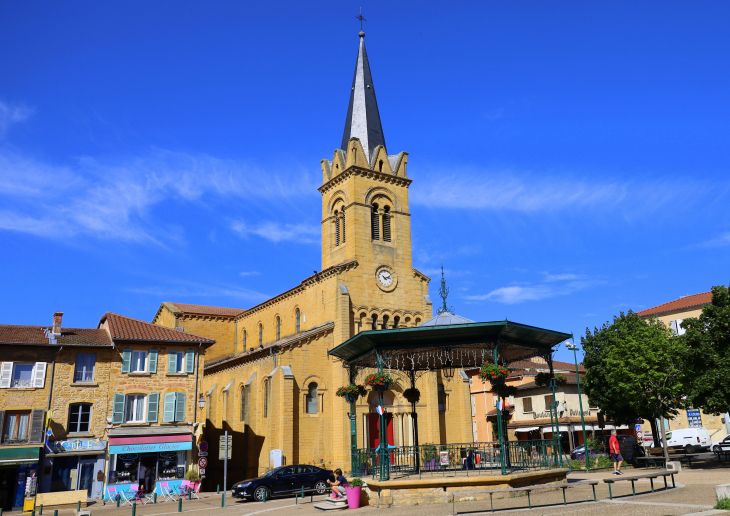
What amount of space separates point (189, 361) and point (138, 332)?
10.4ft

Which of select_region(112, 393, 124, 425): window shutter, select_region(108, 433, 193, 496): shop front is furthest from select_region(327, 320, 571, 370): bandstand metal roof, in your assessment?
select_region(112, 393, 124, 425): window shutter

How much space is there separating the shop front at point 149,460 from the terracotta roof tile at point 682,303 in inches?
1505

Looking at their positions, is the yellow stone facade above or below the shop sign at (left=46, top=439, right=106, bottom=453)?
above

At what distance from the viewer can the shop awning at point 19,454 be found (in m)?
26.7

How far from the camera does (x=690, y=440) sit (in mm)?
39750

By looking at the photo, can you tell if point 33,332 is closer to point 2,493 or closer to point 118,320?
point 118,320

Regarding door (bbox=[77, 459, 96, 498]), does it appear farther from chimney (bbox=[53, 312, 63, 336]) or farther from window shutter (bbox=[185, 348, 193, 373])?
chimney (bbox=[53, 312, 63, 336])

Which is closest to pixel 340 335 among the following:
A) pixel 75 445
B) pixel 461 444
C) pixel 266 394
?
pixel 266 394

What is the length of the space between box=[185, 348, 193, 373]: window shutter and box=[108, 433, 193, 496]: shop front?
3.58m

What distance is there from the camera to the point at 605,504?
1522 centimetres

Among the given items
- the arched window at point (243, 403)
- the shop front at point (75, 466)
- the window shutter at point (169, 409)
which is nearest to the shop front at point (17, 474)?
the shop front at point (75, 466)

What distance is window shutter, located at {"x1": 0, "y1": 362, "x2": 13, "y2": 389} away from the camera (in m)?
28.1

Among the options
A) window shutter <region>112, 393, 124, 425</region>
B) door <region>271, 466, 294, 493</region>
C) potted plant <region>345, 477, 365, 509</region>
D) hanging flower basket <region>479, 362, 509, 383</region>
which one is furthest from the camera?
window shutter <region>112, 393, 124, 425</region>

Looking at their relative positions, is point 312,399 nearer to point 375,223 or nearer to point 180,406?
point 180,406
